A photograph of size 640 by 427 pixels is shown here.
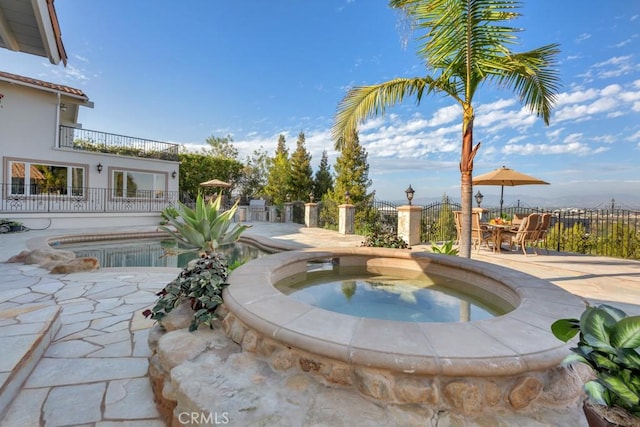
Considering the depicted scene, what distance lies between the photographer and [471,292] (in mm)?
3492

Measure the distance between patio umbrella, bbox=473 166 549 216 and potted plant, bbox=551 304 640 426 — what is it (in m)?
7.68

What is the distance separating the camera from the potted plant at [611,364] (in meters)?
1.01

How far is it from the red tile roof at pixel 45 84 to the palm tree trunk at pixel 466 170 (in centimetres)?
1562

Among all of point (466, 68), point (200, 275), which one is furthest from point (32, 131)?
point (466, 68)

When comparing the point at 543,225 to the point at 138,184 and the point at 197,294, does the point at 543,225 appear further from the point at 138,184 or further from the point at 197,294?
the point at 138,184

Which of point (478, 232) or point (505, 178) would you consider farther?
point (505, 178)

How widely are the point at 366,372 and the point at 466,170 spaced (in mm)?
3900

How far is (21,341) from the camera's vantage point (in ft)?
7.12

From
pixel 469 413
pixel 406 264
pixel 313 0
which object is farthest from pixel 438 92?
pixel 313 0

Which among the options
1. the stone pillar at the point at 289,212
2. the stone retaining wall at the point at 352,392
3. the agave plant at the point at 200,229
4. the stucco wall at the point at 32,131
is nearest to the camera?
the stone retaining wall at the point at 352,392

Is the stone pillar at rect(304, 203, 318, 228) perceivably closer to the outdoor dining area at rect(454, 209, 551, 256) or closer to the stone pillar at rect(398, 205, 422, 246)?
the stone pillar at rect(398, 205, 422, 246)

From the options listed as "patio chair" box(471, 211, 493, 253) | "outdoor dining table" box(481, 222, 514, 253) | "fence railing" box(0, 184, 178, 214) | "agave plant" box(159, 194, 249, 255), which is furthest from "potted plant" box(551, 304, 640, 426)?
"fence railing" box(0, 184, 178, 214)

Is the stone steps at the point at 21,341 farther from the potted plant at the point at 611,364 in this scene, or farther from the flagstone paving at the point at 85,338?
the potted plant at the point at 611,364

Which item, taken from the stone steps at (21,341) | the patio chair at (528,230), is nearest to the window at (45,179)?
the stone steps at (21,341)
